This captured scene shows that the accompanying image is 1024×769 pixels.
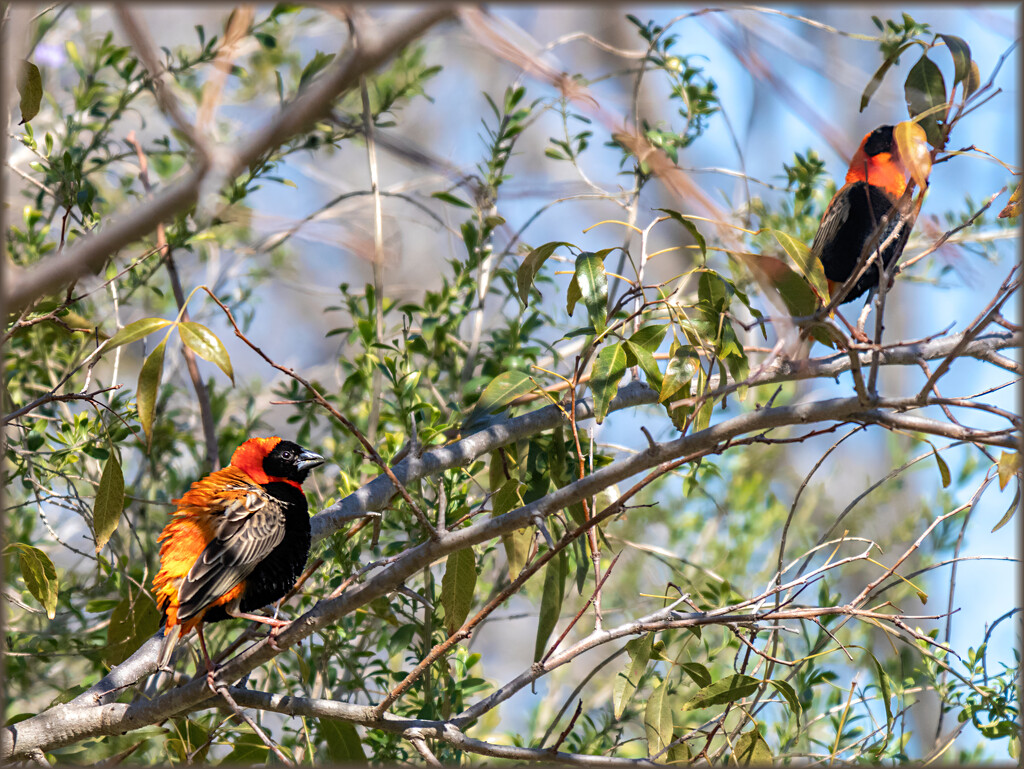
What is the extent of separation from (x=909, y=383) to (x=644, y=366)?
7.77 meters

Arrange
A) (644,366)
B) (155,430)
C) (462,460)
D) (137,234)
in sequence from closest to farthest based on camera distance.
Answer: (137,234), (644,366), (462,460), (155,430)

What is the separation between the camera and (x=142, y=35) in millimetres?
670

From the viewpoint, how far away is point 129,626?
2426 millimetres

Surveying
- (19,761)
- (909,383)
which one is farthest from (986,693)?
(909,383)

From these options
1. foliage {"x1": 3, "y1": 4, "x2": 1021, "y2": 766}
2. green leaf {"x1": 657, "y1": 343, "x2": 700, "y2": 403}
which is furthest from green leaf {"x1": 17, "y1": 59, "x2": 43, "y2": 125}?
green leaf {"x1": 657, "y1": 343, "x2": 700, "y2": 403}

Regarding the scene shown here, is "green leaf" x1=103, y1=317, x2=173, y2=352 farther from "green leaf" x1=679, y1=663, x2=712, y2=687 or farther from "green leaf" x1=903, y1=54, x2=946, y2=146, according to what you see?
"green leaf" x1=903, y1=54, x2=946, y2=146

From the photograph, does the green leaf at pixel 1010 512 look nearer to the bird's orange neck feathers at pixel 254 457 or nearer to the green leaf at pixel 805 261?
the green leaf at pixel 805 261

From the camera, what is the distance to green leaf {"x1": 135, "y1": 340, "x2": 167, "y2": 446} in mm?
1627

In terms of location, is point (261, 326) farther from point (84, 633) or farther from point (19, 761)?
point (19, 761)

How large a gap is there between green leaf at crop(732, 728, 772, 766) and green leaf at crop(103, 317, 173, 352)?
4.89ft

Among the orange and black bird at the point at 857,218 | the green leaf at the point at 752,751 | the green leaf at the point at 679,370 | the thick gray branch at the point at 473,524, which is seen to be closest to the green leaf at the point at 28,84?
the thick gray branch at the point at 473,524

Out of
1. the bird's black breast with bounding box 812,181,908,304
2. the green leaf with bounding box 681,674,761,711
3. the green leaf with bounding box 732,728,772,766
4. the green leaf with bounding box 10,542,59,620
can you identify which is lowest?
the green leaf with bounding box 10,542,59,620

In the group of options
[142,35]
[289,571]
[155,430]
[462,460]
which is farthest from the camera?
[155,430]

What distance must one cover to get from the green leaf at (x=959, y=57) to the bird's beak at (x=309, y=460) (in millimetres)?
2075
